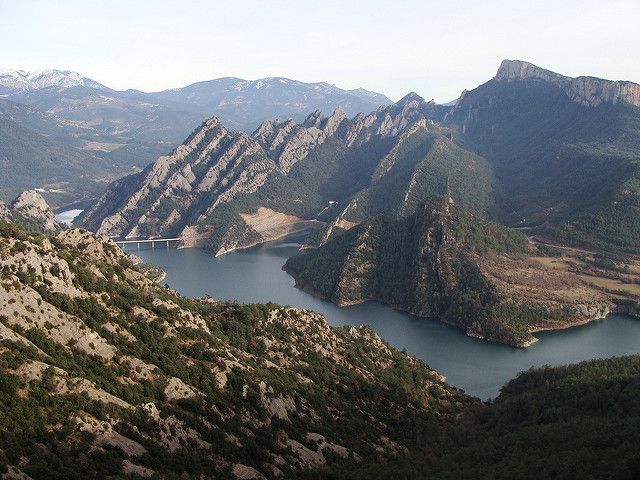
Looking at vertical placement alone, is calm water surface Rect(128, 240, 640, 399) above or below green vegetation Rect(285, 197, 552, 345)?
below

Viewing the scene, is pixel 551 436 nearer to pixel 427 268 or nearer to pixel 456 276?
pixel 456 276

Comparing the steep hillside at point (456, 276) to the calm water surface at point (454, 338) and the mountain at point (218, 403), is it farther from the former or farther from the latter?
the mountain at point (218, 403)

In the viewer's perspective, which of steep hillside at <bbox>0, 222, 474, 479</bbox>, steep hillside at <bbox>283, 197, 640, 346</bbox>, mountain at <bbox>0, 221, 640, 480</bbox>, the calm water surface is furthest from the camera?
steep hillside at <bbox>283, 197, 640, 346</bbox>

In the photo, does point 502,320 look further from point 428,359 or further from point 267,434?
point 267,434

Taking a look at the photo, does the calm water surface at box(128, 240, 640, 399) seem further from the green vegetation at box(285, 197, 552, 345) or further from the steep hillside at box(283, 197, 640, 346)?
the green vegetation at box(285, 197, 552, 345)

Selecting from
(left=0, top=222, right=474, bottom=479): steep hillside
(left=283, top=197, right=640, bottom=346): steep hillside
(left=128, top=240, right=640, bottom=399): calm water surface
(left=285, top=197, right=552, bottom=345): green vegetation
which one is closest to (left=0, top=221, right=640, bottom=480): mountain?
(left=0, top=222, right=474, bottom=479): steep hillside

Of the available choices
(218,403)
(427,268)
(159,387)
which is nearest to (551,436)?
(218,403)
